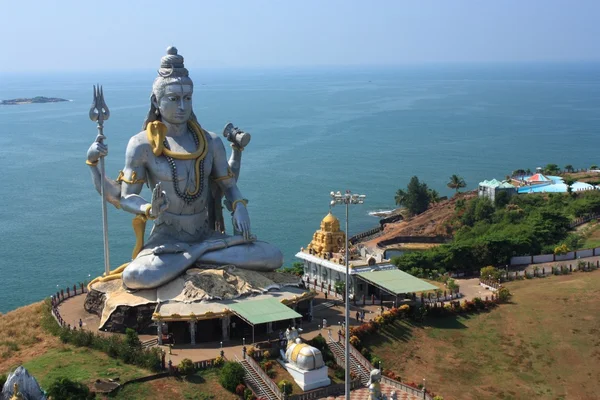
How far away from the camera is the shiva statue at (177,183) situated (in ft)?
88.0

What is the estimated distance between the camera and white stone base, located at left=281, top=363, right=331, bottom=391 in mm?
21984

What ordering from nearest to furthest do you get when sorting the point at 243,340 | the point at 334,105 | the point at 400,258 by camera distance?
the point at 243,340 → the point at 400,258 → the point at 334,105

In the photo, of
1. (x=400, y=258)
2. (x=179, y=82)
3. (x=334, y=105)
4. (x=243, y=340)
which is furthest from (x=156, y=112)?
(x=334, y=105)

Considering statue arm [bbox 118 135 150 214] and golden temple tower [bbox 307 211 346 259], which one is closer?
statue arm [bbox 118 135 150 214]

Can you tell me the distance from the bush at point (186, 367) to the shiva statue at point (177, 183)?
171 inches

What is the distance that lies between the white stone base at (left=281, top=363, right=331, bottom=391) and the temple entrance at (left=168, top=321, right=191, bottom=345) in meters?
3.98

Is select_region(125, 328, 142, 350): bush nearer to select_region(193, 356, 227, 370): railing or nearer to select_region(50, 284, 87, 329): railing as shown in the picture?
select_region(193, 356, 227, 370): railing

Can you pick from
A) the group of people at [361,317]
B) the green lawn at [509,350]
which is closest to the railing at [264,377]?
the green lawn at [509,350]

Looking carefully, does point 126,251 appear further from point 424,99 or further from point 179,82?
point 424,99

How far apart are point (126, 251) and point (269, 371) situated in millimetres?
27120

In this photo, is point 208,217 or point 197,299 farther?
point 208,217

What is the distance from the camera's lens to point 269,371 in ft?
74.4

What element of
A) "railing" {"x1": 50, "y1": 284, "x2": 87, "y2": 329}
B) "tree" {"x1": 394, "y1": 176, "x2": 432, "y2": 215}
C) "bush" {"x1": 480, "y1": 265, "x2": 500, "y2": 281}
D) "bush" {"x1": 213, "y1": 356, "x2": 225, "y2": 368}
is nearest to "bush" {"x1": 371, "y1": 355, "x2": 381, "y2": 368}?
"bush" {"x1": 213, "y1": 356, "x2": 225, "y2": 368}

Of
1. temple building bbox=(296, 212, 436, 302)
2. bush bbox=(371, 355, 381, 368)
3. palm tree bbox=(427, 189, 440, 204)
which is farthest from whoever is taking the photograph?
palm tree bbox=(427, 189, 440, 204)
